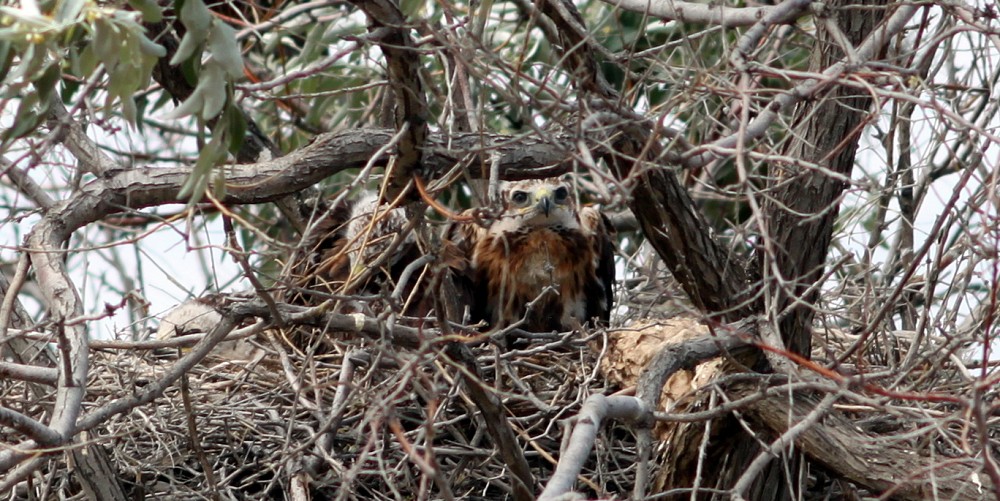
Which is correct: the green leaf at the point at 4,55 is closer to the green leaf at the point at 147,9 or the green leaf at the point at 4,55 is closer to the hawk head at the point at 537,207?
the green leaf at the point at 147,9

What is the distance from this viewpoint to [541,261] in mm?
5734

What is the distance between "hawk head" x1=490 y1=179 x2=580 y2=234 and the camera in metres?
5.64

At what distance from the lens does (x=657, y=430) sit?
4543mm

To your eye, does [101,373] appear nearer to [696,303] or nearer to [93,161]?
[93,161]

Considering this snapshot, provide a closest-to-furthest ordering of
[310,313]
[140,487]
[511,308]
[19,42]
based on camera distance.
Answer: [19,42]
[310,313]
[140,487]
[511,308]

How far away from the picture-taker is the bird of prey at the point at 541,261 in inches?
225

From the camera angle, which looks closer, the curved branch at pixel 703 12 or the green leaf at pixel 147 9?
the green leaf at pixel 147 9

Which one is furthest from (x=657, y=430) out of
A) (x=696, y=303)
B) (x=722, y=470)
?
(x=696, y=303)

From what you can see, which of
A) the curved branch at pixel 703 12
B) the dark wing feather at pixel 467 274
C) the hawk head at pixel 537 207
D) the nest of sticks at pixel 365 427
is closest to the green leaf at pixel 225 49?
the curved branch at pixel 703 12

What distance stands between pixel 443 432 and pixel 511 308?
3.76 feet

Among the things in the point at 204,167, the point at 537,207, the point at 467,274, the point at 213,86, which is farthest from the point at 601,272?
the point at 213,86

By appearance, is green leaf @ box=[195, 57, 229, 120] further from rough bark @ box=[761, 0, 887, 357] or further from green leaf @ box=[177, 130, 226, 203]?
rough bark @ box=[761, 0, 887, 357]

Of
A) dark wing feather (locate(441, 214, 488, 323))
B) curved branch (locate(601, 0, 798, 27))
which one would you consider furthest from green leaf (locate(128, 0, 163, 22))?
dark wing feather (locate(441, 214, 488, 323))

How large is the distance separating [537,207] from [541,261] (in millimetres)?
277
